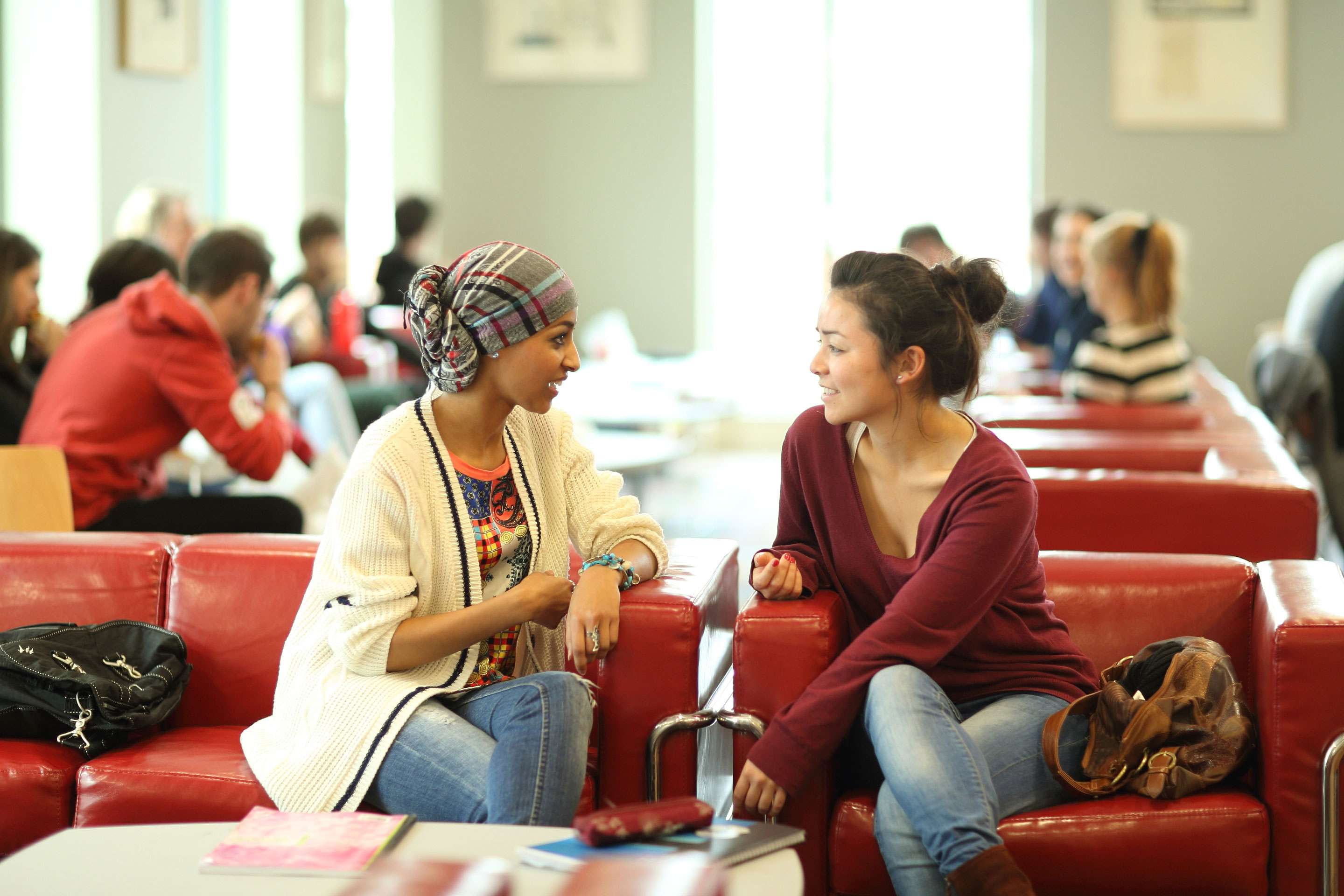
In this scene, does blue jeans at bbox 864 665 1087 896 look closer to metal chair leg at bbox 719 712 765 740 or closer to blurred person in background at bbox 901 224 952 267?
metal chair leg at bbox 719 712 765 740

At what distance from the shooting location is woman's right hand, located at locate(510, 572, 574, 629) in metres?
1.85

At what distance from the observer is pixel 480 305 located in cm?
187

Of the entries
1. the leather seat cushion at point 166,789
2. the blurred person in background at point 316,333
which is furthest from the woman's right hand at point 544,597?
the blurred person in background at point 316,333

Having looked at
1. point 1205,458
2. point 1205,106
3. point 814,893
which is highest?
point 1205,106

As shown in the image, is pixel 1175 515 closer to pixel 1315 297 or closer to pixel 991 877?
pixel 991 877

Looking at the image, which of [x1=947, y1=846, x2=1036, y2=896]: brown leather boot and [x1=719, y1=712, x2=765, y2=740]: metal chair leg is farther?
[x1=719, y1=712, x2=765, y2=740]: metal chair leg

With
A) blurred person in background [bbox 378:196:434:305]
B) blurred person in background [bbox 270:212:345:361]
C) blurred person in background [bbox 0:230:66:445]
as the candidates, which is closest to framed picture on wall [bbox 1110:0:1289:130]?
blurred person in background [bbox 378:196:434:305]

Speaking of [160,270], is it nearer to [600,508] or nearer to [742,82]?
[600,508]

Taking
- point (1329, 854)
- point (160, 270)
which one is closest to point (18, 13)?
point (160, 270)

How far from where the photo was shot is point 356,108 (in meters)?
8.06

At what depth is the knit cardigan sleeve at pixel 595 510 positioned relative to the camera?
2.10 m

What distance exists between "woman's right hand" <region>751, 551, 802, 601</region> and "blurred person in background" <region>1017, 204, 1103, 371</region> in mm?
3405

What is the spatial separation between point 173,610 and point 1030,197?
6.78 m

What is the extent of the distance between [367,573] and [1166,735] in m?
1.13
